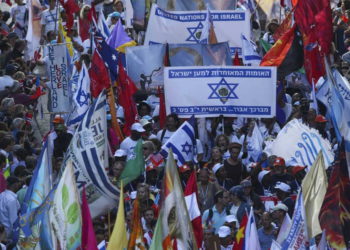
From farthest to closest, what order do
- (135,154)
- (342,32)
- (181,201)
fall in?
(342,32) → (135,154) → (181,201)

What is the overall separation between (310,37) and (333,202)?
8.53 metres

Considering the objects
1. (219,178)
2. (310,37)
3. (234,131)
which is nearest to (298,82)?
(310,37)

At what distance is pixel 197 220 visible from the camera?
2048 cm

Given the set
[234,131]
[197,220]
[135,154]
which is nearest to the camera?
[197,220]

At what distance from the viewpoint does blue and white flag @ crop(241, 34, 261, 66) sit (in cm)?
2764

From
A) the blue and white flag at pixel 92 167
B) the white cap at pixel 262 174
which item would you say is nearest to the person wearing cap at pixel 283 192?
the white cap at pixel 262 174

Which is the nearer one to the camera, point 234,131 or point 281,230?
point 281,230

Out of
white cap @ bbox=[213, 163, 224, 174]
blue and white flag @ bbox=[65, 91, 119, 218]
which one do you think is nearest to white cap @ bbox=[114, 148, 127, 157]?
white cap @ bbox=[213, 163, 224, 174]

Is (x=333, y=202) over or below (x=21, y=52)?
below

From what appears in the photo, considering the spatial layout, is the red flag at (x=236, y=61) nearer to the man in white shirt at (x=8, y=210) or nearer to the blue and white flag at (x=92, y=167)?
the blue and white flag at (x=92, y=167)

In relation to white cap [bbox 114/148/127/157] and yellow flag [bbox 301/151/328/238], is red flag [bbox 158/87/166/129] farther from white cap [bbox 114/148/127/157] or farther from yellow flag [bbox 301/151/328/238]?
yellow flag [bbox 301/151/328/238]

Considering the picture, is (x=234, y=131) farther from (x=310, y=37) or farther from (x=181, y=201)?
(x=181, y=201)

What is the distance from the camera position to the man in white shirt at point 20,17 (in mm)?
32469

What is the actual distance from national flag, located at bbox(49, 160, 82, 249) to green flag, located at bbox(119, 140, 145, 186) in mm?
3444
